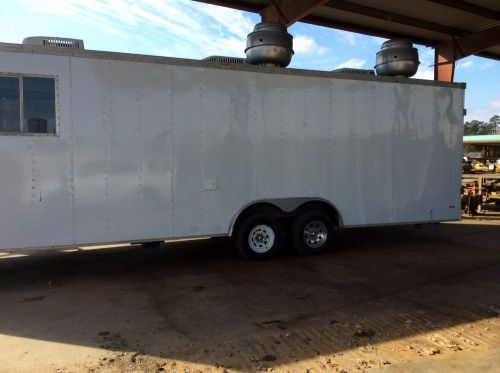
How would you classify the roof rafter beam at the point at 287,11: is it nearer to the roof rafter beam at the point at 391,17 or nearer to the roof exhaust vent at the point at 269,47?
the roof rafter beam at the point at 391,17

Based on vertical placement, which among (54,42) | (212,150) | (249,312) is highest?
(54,42)

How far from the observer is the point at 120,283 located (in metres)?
6.22

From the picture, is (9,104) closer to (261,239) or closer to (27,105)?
(27,105)

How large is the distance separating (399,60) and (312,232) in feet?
12.3

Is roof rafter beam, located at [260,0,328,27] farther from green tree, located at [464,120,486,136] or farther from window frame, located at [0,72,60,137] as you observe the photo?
green tree, located at [464,120,486,136]

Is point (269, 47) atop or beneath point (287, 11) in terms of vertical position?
beneath

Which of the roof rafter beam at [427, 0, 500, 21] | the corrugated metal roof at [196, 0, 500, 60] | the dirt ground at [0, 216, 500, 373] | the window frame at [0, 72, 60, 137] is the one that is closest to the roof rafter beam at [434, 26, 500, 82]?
the corrugated metal roof at [196, 0, 500, 60]

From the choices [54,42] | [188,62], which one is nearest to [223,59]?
[188,62]

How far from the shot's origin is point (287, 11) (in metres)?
11.1

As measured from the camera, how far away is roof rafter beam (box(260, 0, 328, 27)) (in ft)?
35.0

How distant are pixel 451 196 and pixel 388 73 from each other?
2.76 meters

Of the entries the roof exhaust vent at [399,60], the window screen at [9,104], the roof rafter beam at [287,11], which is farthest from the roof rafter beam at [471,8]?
the window screen at [9,104]

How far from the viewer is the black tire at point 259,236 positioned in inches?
280

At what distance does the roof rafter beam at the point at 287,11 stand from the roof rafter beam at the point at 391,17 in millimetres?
709
